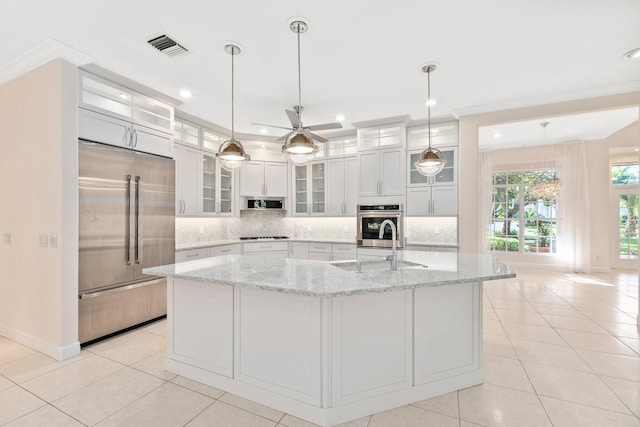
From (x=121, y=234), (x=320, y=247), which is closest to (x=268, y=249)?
(x=320, y=247)

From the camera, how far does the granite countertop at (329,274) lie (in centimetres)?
185

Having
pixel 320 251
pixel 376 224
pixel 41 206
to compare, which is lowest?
pixel 320 251

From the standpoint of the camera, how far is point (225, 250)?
5090mm

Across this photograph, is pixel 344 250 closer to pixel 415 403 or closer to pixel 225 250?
pixel 225 250

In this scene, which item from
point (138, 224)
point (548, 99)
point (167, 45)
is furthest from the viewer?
point (548, 99)

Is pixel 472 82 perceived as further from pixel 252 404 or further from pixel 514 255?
pixel 514 255

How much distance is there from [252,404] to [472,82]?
3895mm

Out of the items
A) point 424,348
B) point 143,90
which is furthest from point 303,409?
point 143,90

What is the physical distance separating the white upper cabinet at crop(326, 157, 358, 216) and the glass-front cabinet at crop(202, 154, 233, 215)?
1.80 m

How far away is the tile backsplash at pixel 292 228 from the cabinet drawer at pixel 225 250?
2.10ft

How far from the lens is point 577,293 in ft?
17.0

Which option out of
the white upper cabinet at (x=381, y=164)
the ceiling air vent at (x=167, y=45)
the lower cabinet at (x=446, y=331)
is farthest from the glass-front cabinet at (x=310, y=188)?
the lower cabinet at (x=446, y=331)

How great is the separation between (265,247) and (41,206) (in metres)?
3.16

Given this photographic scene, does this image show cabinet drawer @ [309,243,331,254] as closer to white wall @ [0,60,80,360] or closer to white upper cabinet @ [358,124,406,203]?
white upper cabinet @ [358,124,406,203]
